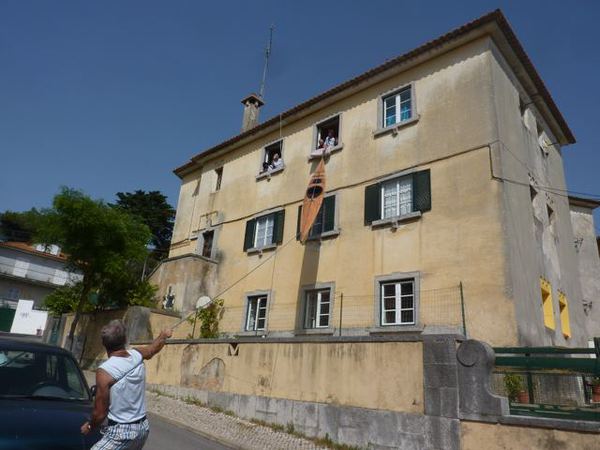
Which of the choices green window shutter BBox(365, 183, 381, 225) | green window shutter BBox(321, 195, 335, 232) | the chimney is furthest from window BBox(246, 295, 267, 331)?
the chimney

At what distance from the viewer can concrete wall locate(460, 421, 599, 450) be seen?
604cm

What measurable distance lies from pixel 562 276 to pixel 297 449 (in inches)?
450

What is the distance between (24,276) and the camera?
43219mm

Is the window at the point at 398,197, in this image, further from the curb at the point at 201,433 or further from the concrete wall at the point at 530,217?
the curb at the point at 201,433

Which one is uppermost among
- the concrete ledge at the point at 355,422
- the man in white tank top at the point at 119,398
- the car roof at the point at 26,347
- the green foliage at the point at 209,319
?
the green foliage at the point at 209,319

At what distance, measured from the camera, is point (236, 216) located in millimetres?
19125

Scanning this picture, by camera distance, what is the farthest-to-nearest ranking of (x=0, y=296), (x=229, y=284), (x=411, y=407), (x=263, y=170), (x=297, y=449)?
1. (x=0, y=296)
2. (x=263, y=170)
3. (x=229, y=284)
4. (x=297, y=449)
5. (x=411, y=407)

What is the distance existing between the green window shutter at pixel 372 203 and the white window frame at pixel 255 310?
4.86 metres

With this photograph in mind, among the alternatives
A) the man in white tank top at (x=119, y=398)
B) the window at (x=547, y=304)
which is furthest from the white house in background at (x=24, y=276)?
the man in white tank top at (x=119, y=398)

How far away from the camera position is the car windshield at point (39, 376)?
15.4 ft

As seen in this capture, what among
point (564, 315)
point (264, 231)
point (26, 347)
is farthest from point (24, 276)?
point (564, 315)

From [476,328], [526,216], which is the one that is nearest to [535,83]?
[526,216]

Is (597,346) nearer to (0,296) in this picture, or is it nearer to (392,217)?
(392,217)

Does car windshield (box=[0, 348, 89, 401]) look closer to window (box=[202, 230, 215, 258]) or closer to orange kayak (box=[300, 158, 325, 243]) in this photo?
orange kayak (box=[300, 158, 325, 243])
